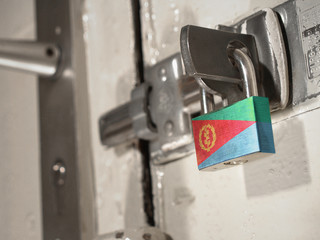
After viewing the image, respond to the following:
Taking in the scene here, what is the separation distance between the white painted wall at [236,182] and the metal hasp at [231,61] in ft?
0.09

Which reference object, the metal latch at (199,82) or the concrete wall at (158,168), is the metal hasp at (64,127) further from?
the metal latch at (199,82)

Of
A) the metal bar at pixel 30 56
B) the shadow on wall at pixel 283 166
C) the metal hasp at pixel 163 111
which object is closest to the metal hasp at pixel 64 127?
the metal bar at pixel 30 56

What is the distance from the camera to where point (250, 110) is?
17.5 inches

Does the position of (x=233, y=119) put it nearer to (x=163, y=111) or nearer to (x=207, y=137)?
(x=207, y=137)

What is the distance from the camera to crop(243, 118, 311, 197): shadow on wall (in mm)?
488

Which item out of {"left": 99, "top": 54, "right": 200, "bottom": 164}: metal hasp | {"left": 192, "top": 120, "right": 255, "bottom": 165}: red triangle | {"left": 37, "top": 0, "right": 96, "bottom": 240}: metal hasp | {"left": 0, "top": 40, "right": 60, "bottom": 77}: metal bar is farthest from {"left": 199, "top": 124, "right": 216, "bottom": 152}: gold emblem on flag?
{"left": 0, "top": 40, "right": 60, "bottom": 77}: metal bar

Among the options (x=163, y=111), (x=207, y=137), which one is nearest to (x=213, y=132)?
(x=207, y=137)

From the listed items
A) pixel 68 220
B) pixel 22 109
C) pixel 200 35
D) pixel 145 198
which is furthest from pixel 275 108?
pixel 22 109

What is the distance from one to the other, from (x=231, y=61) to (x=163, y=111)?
0.14m

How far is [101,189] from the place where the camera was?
0.74m

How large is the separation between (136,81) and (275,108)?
25cm

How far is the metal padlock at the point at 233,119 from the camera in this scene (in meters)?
0.44

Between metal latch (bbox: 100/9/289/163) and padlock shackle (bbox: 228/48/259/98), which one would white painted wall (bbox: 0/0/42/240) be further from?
padlock shackle (bbox: 228/48/259/98)

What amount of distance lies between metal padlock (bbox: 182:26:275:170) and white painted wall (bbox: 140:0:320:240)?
0.06 metres
